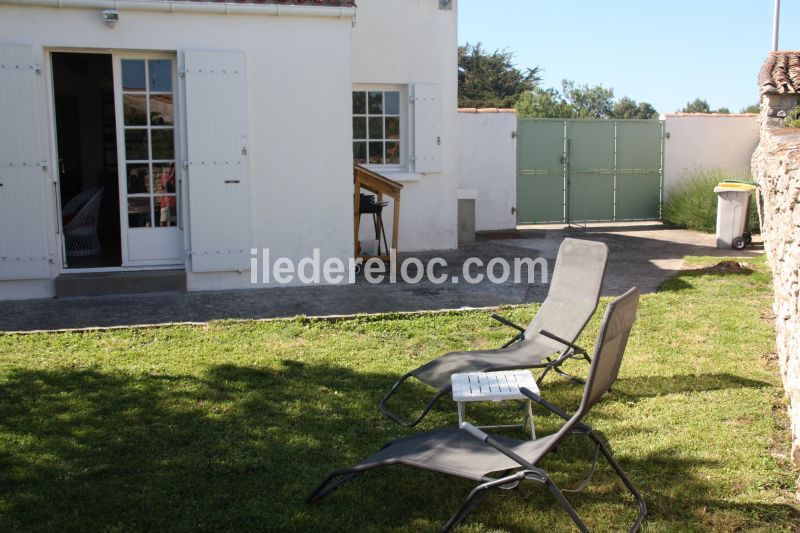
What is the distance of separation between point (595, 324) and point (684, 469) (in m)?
3.28

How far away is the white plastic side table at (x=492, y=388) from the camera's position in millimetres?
4266

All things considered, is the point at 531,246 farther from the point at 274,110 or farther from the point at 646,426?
the point at 646,426

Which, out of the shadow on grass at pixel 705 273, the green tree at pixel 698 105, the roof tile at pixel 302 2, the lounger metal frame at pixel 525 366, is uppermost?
the green tree at pixel 698 105

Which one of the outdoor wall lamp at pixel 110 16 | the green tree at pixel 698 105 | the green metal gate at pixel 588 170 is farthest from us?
the green tree at pixel 698 105

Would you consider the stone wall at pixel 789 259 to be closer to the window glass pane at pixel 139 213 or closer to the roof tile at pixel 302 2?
the roof tile at pixel 302 2

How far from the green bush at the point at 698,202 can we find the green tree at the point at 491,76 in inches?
855

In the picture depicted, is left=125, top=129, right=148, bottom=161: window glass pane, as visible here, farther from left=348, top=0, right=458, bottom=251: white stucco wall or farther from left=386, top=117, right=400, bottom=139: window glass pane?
left=386, top=117, right=400, bottom=139: window glass pane

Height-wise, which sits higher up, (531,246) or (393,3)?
(393,3)

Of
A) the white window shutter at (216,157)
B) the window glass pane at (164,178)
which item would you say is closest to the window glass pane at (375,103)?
the white window shutter at (216,157)

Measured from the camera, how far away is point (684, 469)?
4.19m

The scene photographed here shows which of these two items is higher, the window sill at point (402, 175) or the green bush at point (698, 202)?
the window sill at point (402, 175)

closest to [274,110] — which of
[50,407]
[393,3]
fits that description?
[393,3]

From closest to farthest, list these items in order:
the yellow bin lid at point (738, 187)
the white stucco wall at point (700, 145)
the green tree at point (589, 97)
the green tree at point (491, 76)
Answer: the yellow bin lid at point (738, 187) → the white stucco wall at point (700, 145) → the green tree at point (491, 76) → the green tree at point (589, 97)

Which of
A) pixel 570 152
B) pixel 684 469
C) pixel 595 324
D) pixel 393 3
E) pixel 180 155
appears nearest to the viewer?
pixel 684 469
